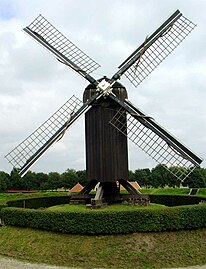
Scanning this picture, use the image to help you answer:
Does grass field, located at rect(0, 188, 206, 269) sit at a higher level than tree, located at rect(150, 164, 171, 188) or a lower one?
lower

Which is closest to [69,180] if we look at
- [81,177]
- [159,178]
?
[81,177]

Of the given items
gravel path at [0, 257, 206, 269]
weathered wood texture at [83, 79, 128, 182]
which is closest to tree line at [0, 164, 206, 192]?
weathered wood texture at [83, 79, 128, 182]

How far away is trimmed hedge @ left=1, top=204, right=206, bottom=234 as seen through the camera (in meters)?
12.4

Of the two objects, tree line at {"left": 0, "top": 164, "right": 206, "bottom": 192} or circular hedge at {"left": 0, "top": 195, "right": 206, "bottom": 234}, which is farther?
tree line at {"left": 0, "top": 164, "right": 206, "bottom": 192}

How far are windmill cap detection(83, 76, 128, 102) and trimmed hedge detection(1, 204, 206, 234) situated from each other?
5.53 m

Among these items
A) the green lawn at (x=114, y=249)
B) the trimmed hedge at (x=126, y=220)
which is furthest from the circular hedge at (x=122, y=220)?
the green lawn at (x=114, y=249)

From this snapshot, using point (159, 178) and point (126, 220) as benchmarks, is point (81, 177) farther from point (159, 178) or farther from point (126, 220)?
point (126, 220)

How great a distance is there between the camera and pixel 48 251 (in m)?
12.1

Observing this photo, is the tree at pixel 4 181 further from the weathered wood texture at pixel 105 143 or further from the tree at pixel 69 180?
the weathered wood texture at pixel 105 143

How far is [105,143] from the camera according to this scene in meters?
15.8

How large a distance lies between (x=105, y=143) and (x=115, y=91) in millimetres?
2311

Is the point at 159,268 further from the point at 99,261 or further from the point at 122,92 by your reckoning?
the point at 122,92

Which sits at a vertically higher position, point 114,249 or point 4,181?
point 4,181

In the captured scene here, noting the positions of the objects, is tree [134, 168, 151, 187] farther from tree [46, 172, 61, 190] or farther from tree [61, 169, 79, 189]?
tree [46, 172, 61, 190]
